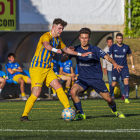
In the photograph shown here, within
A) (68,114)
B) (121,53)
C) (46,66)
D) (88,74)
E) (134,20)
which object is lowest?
(68,114)

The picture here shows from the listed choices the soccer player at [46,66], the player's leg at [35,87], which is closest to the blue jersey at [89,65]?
the soccer player at [46,66]

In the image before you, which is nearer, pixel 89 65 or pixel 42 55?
pixel 42 55

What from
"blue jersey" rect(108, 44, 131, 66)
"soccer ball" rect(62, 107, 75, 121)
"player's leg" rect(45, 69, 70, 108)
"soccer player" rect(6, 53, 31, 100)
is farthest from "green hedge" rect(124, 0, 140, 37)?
"soccer ball" rect(62, 107, 75, 121)

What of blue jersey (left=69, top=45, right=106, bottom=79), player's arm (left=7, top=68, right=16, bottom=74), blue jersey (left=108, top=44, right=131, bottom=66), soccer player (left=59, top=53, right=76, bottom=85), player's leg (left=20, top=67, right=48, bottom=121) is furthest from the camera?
soccer player (left=59, top=53, right=76, bottom=85)

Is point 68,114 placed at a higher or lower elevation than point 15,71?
lower

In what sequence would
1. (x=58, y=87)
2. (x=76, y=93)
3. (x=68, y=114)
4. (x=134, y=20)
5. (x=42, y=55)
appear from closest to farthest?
(x=68, y=114), (x=58, y=87), (x=42, y=55), (x=76, y=93), (x=134, y=20)

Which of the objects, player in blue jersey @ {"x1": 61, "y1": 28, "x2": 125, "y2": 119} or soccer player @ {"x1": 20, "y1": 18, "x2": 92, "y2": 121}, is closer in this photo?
soccer player @ {"x1": 20, "y1": 18, "x2": 92, "y2": 121}

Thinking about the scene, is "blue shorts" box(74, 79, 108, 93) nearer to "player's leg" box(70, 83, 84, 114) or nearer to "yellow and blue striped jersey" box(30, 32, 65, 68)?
"player's leg" box(70, 83, 84, 114)

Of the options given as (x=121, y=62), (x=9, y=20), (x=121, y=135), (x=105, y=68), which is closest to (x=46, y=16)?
(x=9, y=20)

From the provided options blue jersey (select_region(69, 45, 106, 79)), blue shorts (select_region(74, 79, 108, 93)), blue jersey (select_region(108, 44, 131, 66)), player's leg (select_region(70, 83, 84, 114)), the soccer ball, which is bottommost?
the soccer ball

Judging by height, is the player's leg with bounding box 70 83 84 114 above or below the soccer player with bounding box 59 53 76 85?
below

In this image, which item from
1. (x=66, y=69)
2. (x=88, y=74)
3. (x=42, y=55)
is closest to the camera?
(x=42, y=55)

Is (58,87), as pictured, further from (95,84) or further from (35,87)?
(95,84)

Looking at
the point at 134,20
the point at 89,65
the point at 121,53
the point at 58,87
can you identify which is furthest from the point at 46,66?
the point at 134,20
